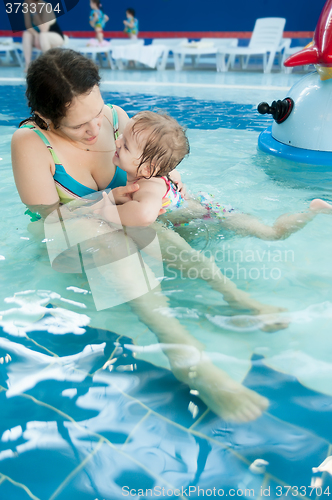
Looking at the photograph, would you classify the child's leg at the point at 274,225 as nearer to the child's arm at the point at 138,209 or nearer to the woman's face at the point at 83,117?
the child's arm at the point at 138,209

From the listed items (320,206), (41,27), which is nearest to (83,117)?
(320,206)

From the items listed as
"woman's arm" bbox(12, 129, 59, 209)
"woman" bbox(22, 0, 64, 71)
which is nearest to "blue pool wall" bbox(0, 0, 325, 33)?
"woman" bbox(22, 0, 64, 71)

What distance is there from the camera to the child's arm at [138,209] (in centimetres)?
196

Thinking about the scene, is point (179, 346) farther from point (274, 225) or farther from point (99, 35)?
point (99, 35)

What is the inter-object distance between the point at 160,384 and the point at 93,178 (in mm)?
1235

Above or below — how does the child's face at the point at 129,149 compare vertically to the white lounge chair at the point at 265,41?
below

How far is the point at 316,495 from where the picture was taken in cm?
118

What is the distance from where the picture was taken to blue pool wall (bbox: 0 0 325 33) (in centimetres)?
1311

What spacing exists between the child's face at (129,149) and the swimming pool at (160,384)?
0.58 metres

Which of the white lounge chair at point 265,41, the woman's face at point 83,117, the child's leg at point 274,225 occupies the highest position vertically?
the white lounge chair at point 265,41

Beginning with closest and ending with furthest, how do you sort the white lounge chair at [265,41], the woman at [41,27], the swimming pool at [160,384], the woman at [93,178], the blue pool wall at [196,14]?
the swimming pool at [160,384] < the woman at [93,178] < the woman at [41,27] < the white lounge chair at [265,41] < the blue pool wall at [196,14]

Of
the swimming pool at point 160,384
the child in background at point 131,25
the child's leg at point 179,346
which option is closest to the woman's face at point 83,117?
the child's leg at point 179,346

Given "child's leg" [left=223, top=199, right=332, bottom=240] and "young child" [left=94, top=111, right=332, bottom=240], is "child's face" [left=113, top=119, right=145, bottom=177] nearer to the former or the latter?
"young child" [left=94, top=111, right=332, bottom=240]

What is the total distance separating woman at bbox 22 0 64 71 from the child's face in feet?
28.8
